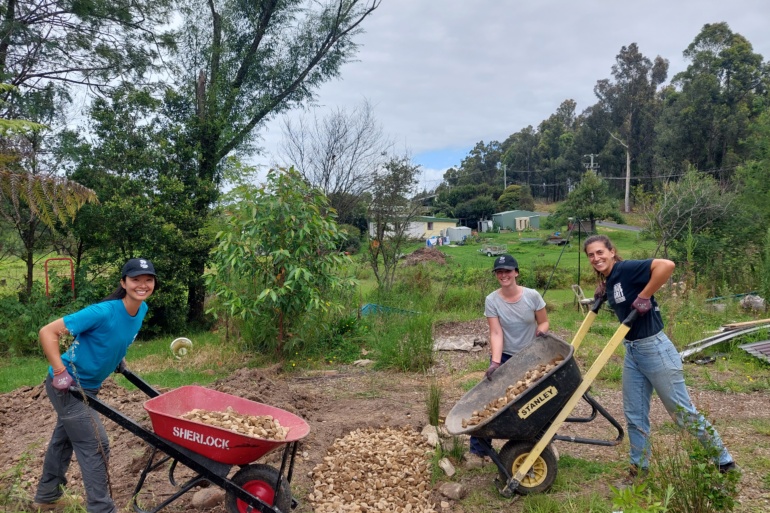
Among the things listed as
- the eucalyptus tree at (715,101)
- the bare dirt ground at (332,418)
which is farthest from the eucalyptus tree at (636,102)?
the bare dirt ground at (332,418)

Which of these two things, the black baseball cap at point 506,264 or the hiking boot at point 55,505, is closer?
the hiking boot at point 55,505

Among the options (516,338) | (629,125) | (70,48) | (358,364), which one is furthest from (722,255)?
(629,125)

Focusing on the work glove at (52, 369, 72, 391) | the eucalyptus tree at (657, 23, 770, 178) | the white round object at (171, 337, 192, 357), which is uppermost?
the eucalyptus tree at (657, 23, 770, 178)

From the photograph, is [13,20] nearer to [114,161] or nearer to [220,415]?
[114,161]

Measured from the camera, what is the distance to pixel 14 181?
219 inches

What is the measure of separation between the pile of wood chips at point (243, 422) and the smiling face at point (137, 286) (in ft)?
2.54

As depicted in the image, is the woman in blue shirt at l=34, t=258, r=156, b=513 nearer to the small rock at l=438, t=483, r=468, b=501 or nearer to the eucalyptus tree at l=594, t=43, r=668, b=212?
the small rock at l=438, t=483, r=468, b=501

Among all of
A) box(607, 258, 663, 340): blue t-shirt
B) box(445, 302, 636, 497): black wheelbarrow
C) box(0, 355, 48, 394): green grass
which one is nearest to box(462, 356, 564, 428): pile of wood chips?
box(445, 302, 636, 497): black wheelbarrow

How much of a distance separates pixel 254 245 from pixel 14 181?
2.59 meters

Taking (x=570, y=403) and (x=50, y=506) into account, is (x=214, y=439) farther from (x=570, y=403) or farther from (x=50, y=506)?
(x=570, y=403)

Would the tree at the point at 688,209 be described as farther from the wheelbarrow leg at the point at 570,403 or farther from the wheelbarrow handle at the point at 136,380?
the wheelbarrow handle at the point at 136,380

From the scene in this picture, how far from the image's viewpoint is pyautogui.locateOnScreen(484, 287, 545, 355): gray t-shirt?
3787 millimetres

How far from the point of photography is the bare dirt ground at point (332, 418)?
3.52 meters

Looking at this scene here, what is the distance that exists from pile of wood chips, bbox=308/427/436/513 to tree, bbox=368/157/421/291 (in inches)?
226
